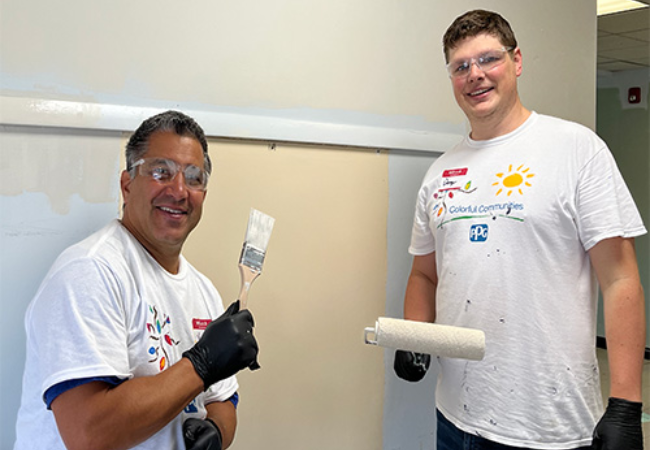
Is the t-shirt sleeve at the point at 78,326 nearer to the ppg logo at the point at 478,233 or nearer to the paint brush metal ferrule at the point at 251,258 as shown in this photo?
the paint brush metal ferrule at the point at 251,258

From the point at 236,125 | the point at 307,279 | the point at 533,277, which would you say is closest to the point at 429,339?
the point at 533,277

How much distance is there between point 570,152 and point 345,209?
74 centimetres

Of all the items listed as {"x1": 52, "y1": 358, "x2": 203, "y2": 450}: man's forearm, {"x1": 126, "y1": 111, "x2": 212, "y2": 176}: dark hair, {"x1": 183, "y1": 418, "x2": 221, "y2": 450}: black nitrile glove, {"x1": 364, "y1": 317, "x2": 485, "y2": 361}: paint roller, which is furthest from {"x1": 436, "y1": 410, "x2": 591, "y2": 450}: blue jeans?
{"x1": 126, "y1": 111, "x2": 212, "y2": 176}: dark hair

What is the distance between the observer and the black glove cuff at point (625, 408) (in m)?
1.31

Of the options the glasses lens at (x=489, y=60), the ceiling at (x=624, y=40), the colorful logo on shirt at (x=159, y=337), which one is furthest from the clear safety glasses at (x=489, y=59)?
the ceiling at (x=624, y=40)

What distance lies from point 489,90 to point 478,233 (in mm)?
394

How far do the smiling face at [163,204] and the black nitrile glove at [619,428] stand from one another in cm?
105

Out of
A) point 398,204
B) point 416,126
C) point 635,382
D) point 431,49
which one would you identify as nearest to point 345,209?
point 398,204

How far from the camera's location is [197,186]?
1290mm

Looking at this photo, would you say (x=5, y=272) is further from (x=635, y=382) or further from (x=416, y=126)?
(x=635, y=382)

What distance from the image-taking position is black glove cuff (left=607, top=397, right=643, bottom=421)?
51.6 inches

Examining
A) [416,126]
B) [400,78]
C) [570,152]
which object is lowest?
[570,152]

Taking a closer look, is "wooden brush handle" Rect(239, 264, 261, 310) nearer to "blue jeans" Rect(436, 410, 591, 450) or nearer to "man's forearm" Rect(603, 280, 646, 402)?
"blue jeans" Rect(436, 410, 591, 450)

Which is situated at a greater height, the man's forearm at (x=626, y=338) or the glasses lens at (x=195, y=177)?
the glasses lens at (x=195, y=177)
